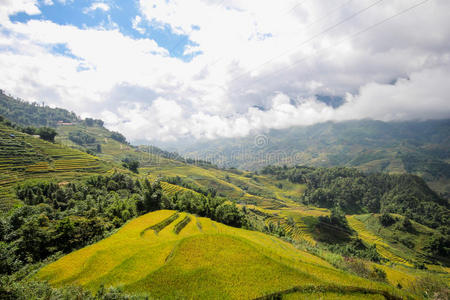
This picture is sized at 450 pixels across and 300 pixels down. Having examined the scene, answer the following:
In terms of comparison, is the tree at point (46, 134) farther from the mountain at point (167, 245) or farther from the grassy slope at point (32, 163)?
the grassy slope at point (32, 163)

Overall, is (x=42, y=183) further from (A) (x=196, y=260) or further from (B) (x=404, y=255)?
(B) (x=404, y=255)

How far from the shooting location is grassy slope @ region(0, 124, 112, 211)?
67062mm

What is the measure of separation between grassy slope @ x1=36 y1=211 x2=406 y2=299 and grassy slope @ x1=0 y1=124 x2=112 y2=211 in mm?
50076

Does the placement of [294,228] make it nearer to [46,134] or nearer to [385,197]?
[385,197]

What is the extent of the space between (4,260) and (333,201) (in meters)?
189

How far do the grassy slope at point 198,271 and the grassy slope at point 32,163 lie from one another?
1972 inches

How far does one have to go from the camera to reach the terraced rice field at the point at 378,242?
270 ft

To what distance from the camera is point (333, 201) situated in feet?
548

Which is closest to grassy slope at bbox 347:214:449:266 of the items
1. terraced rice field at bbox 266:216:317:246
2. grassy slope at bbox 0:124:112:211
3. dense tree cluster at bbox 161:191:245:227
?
terraced rice field at bbox 266:216:317:246

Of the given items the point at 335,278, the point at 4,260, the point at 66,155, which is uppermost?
the point at 66,155

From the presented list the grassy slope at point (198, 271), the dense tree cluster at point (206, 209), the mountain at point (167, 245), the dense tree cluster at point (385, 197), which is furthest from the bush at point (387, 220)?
the grassy slope at point (198, 271)

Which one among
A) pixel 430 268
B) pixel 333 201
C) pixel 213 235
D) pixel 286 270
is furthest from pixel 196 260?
pixel 333 201

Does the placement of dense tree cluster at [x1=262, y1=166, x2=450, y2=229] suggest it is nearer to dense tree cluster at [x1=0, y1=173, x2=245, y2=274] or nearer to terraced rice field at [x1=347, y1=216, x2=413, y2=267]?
terraced rice field at [x1=347, y1=216, x2=413, y2=267]

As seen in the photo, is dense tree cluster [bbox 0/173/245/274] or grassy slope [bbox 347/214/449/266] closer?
dense tree cluster [bbox 0/173/245/274]
